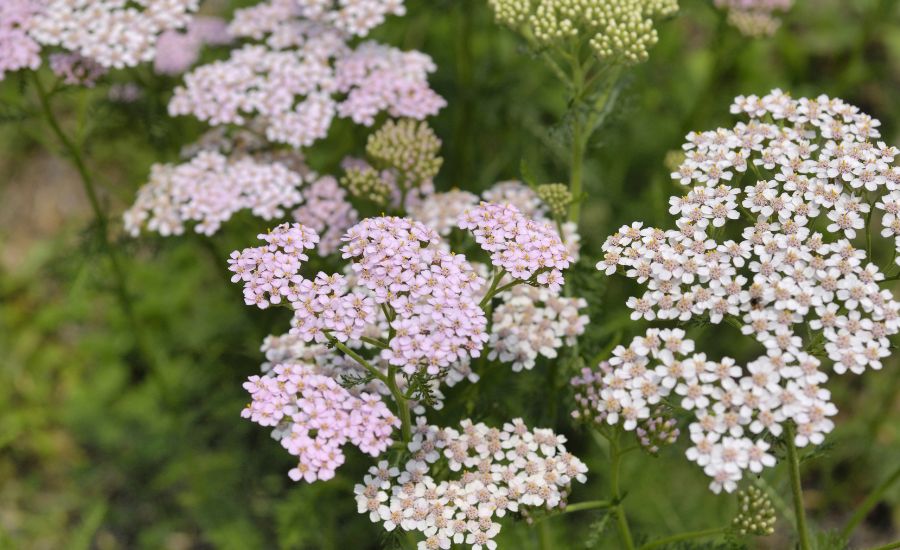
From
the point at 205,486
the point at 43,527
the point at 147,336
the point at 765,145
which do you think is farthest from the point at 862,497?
the point at 43,527

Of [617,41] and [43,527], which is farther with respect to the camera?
[43,527]

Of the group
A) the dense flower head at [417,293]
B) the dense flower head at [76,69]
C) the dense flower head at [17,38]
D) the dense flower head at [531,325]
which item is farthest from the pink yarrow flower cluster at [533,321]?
the dense flower head at [17,38]

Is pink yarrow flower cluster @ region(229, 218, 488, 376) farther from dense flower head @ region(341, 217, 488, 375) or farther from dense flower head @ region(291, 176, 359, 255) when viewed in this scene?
dense flower head @ region(291, 176, 359, 255)

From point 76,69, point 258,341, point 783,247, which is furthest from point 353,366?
point 76,69

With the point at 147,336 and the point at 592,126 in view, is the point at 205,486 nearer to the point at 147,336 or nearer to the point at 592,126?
the point at 147,336

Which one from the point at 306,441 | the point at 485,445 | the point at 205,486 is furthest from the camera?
the point at 205,486

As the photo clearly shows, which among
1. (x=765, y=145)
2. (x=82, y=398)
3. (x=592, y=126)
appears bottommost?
(x=82, y=398)

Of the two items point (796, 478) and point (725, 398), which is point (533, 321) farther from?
point (796, 478)

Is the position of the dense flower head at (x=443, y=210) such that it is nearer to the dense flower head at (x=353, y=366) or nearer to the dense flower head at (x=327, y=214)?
the dense flower head at (x=327, y=214)
